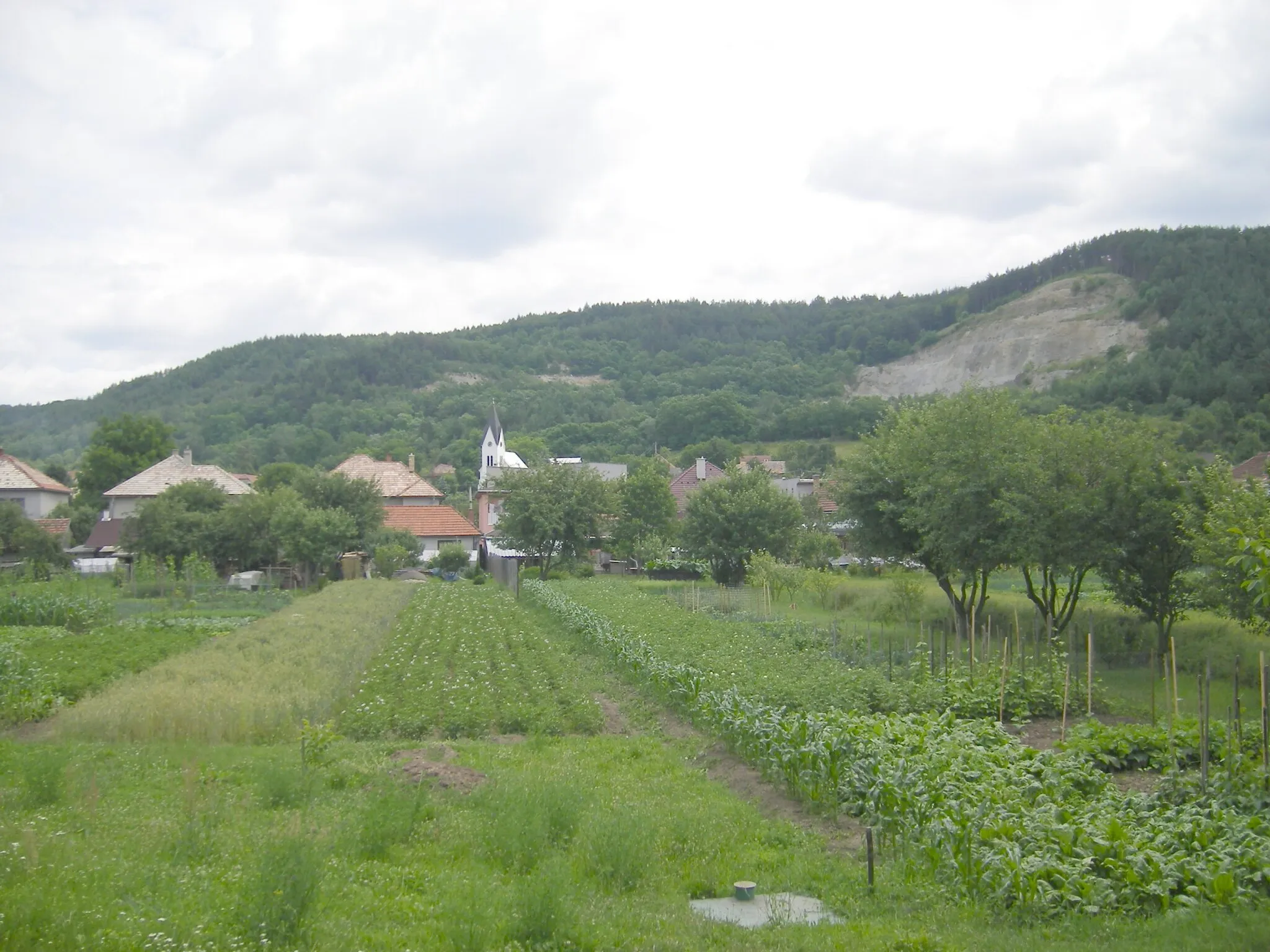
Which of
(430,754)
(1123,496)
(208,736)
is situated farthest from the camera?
(1123,496)

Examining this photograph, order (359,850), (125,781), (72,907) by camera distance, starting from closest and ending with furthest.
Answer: (72,907) < (359,850) < (125,781)

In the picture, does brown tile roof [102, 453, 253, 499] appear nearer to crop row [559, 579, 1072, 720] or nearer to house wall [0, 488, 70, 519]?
house wall [0, 488, 70, 519]

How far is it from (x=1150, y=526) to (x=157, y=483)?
6478cm

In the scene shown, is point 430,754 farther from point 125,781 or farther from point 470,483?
point 470,483

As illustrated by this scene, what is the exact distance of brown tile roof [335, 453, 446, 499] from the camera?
233 feet

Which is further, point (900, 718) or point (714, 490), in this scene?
point (714, 490)

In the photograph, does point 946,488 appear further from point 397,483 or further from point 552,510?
point 397,483

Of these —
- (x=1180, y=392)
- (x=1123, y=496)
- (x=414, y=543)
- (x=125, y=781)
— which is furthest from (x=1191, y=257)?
(x=125, y=781)

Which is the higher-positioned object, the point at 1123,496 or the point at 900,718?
the point at 1123,496

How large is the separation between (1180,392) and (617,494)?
4274 centimetres

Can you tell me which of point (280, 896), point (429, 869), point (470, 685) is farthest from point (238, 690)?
point (280, 896)

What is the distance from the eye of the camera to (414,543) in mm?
55531

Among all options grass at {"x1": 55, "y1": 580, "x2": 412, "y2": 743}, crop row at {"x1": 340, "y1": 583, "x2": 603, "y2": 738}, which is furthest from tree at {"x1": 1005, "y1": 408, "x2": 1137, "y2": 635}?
grass at {"x1": 55, "y1": 580, "x2": 412, "y2": 743}

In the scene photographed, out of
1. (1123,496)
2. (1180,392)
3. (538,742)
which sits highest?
(1180,392)
